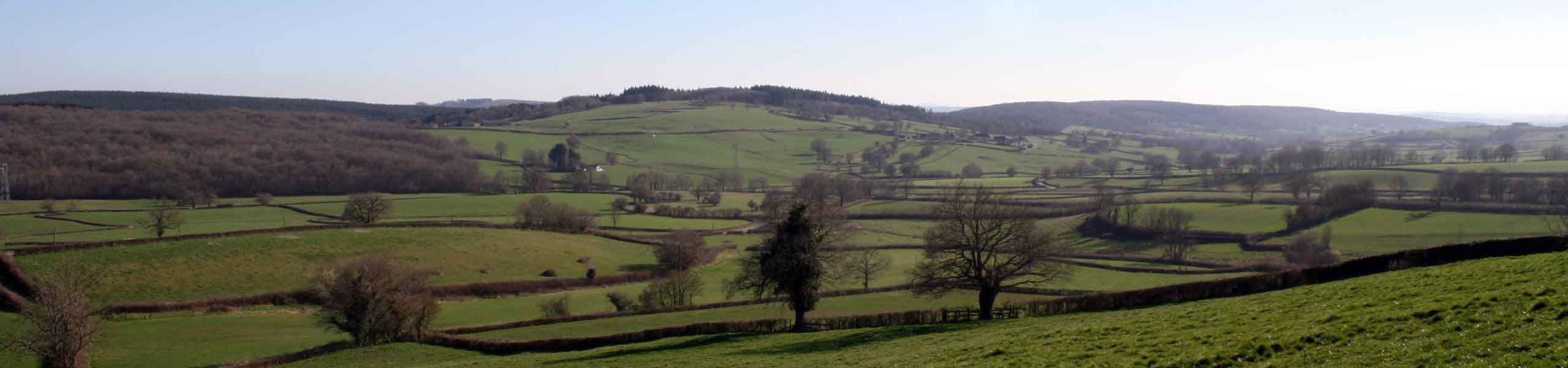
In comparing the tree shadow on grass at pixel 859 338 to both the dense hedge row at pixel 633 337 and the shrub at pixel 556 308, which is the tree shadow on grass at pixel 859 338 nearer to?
the dense hedge row at pixel 633 337

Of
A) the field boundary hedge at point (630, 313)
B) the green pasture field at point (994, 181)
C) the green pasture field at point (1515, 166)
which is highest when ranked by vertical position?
the green pasture field at point (1515, 166)

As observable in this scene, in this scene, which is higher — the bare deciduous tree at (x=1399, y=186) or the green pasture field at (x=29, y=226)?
the bare deciduous tree at (x=1399, y=186)

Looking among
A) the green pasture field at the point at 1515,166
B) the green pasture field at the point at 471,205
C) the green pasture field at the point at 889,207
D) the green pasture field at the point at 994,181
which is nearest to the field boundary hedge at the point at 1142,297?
the green pasture field at the point at 471,205

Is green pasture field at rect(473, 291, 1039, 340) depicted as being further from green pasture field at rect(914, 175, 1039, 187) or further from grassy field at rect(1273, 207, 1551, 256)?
green pasture field at rect(914, 175, 1039, 187)

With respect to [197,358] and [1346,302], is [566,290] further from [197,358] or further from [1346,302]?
[1346,302]

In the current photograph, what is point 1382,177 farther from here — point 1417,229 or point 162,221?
point 162,221

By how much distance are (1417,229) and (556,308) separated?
65.4 metres

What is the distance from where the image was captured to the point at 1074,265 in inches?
2697

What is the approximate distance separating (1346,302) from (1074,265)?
48.0 meters

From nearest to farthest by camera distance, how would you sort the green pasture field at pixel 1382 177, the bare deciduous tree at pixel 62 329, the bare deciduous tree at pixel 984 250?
the bare deciduous tree at pixel 62 329
the bare deciduous tree at pixel 984 250
the green pasture field at pixel 1382 177

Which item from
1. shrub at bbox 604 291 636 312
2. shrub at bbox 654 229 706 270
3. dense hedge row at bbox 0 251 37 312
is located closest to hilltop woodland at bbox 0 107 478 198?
dense hedge row at bbox 0 251 37 312

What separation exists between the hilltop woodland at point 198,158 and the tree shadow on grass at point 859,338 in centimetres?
9326

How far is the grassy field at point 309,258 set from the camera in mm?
51719

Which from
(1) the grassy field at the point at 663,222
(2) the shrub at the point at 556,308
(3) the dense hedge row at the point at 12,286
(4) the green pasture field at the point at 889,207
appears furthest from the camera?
(4) the green pasture field at the point at 889,207
